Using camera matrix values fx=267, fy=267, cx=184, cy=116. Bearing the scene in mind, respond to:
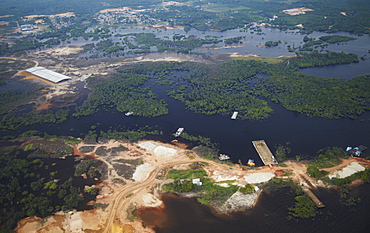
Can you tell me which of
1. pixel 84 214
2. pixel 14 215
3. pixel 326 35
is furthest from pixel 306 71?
pixel 14 215

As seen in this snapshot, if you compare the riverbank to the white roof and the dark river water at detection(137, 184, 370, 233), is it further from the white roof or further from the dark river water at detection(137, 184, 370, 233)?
the white roof

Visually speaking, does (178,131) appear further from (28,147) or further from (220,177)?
(28,147)

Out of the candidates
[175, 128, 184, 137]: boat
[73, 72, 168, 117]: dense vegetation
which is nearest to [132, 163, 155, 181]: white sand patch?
[175, 128, 184, 137]: boat

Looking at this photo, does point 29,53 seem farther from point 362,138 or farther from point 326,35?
point 326,35

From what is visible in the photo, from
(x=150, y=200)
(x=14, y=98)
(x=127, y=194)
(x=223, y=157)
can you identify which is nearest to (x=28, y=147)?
(x=127, y=194)

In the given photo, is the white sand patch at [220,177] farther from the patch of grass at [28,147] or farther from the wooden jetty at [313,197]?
the patch of grass at [28,147]

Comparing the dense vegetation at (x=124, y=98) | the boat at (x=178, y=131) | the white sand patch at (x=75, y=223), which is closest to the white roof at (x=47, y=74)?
the dense vegetation at (x=124, y=98)
